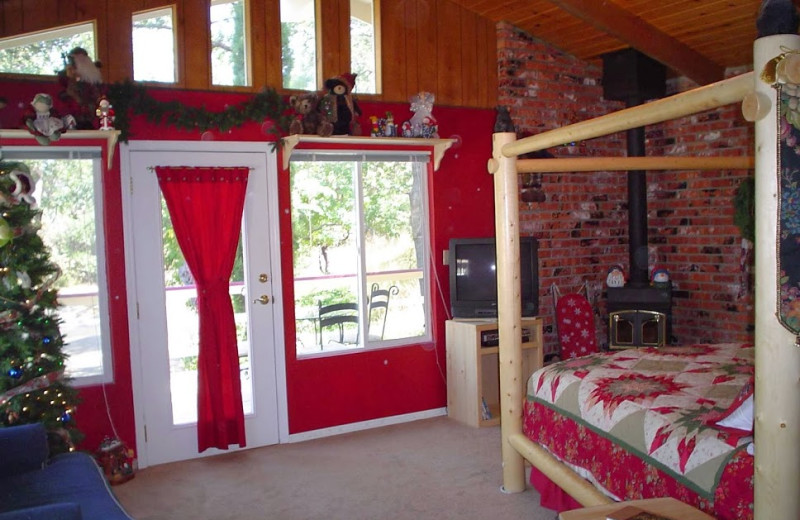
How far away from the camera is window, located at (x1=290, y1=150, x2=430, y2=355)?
4.63 m

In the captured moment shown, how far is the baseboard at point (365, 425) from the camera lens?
180 inches

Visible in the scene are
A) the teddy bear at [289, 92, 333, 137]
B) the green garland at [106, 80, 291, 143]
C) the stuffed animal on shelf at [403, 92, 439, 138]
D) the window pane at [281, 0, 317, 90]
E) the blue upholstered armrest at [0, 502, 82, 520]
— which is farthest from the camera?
the stuffed animal on shelf at [403, 92, 439, 138]

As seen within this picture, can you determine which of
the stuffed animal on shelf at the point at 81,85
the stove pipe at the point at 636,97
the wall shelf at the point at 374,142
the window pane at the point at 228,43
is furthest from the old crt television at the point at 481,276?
the stuffed animal on shelf at the point at 81,85

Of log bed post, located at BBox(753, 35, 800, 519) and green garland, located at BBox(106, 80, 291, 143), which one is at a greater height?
green garland, located at BBox(106, 80, 291, 143)

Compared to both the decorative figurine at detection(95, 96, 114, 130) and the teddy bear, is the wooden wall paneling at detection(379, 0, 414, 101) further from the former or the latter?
the decorative figurine at detection(95, 96, 114, 130)

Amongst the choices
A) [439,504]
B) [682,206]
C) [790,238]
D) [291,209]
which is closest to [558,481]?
[439,504]

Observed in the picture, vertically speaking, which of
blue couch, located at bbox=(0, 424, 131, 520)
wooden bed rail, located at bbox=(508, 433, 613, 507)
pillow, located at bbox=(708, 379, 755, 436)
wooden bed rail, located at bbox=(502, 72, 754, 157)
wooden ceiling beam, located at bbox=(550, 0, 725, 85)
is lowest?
wooden bed rail, located at bbox=(508, 433, 613, 507)

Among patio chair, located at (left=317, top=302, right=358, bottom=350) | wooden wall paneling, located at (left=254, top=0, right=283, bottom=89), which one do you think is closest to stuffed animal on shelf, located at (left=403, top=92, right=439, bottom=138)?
wooden wall paneling, located at (left=254, top=0, right=283, bottom=89)

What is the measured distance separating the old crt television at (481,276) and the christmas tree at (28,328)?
8.37ft

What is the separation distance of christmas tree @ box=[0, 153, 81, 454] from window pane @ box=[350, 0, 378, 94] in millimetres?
2256

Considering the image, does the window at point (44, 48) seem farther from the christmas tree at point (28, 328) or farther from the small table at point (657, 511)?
the small table at point (657, 511)

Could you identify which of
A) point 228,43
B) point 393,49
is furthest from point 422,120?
point 228,43

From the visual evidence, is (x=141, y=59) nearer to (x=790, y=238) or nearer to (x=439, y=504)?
(x=439, y=504)

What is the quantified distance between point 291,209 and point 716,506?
3167 millimetres
